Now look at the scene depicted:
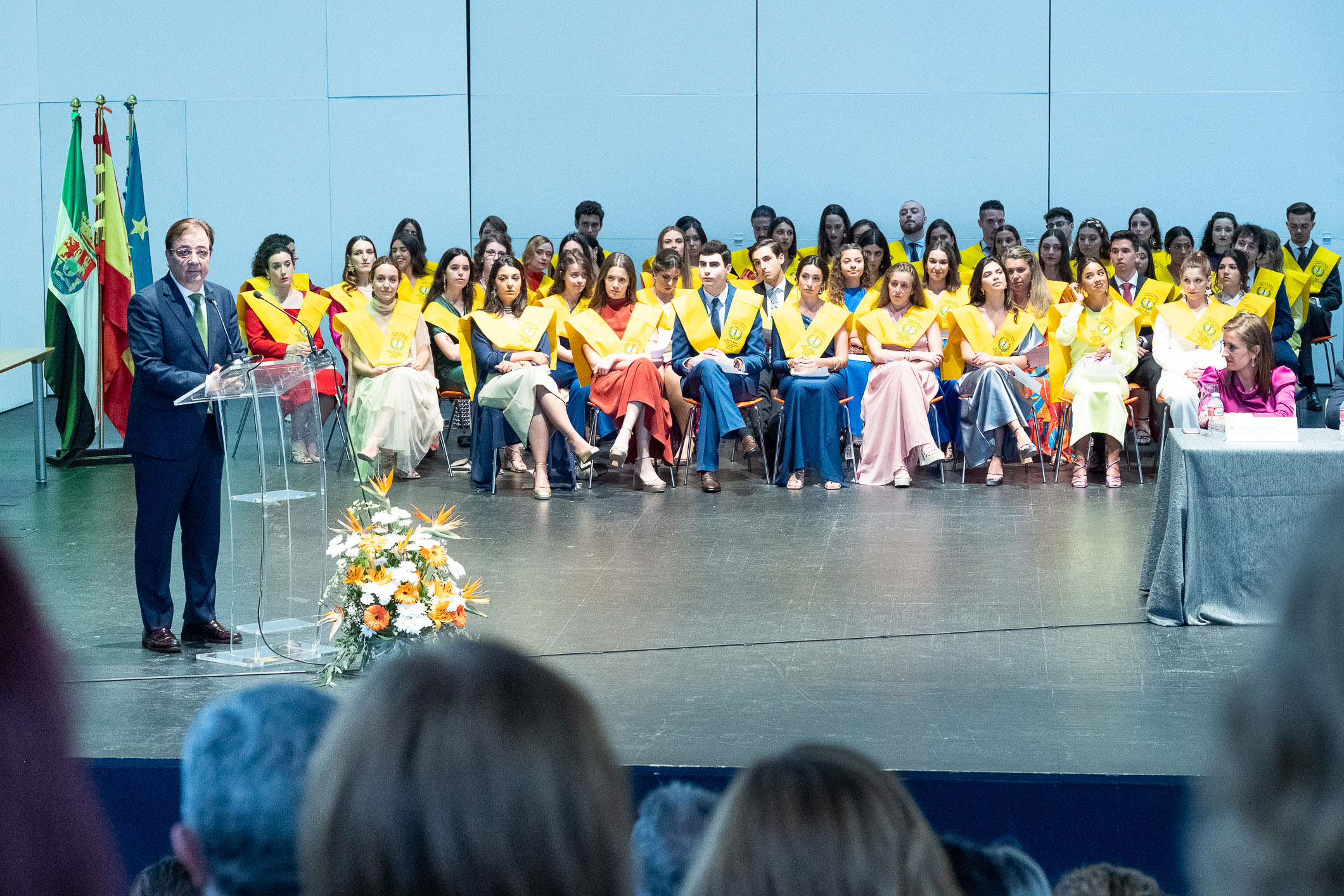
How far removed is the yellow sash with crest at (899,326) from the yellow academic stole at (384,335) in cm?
247

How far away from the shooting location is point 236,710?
4.33 feet

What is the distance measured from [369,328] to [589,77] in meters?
4.03

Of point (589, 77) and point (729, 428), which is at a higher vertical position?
point (589, 77)

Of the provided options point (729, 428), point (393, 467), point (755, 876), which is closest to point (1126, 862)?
point (755, 876)

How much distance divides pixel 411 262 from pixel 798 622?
4.81m

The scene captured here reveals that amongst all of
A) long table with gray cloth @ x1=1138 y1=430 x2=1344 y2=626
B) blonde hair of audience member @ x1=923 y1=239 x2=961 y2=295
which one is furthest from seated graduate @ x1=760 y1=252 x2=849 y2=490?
long table with gray cloth @ x1=1138 y1=430 x2=1344 y2=626

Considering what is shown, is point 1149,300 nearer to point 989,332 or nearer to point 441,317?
point 989,332

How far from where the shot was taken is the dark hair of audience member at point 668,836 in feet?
5.54

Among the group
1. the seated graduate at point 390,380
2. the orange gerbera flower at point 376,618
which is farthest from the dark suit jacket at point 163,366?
the seated graduate at point 390,380

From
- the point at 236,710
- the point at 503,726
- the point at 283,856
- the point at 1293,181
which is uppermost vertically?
the point at 1293,181

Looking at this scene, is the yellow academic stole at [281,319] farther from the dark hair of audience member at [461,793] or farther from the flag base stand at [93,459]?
the dark hair of audience member at [461,793]

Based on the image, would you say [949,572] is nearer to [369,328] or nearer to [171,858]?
[369,328]

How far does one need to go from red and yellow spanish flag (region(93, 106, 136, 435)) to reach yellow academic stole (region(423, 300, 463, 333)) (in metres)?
1.55

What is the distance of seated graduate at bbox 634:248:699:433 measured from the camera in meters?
7.87
